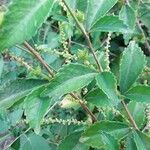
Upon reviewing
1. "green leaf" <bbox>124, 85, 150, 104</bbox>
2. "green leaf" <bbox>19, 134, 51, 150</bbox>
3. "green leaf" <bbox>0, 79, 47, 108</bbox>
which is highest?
"green leaf" <bbox>0, 79, 47, 108</bbox>

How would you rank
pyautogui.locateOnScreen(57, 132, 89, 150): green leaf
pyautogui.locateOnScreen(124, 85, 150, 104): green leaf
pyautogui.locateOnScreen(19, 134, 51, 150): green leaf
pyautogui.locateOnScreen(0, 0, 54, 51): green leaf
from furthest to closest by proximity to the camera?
pyautogui.locateOnScreen(19, 134, 51, 150): green leaf
pyautogui.locateOnScreen(57, 132, 89, 150): green leaf
pyautogui.locateOnScreen(124, 85, 150, 104): green leaf
pyautogui.locateOnScreen(0, 0, 54, 51): green leaf

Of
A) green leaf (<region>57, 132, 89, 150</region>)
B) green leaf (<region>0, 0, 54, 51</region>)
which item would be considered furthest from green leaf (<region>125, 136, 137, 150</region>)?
green leaf (<region>0, 0, 54, 51</region>)

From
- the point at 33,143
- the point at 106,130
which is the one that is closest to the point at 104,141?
the point at 106,130

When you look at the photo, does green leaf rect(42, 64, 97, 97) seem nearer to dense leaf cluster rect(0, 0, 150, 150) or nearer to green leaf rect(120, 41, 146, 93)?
dense leaf cluster rect(0, 0, 150, 150)

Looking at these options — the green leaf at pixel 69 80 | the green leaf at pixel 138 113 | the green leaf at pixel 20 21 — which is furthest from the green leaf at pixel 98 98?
the green leaf at pixel 20 21

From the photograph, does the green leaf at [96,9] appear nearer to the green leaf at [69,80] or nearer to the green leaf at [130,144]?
the green leaf at [69,80]

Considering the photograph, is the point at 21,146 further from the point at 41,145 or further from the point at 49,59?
the point at 49,59

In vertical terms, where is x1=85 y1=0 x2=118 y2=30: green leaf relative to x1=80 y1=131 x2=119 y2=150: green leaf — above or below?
above

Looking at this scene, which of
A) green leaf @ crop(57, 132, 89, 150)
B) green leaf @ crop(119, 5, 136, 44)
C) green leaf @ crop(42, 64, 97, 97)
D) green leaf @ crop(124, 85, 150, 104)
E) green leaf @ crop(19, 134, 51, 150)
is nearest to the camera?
green leaf @ crop(42, 64, 97, 97)
